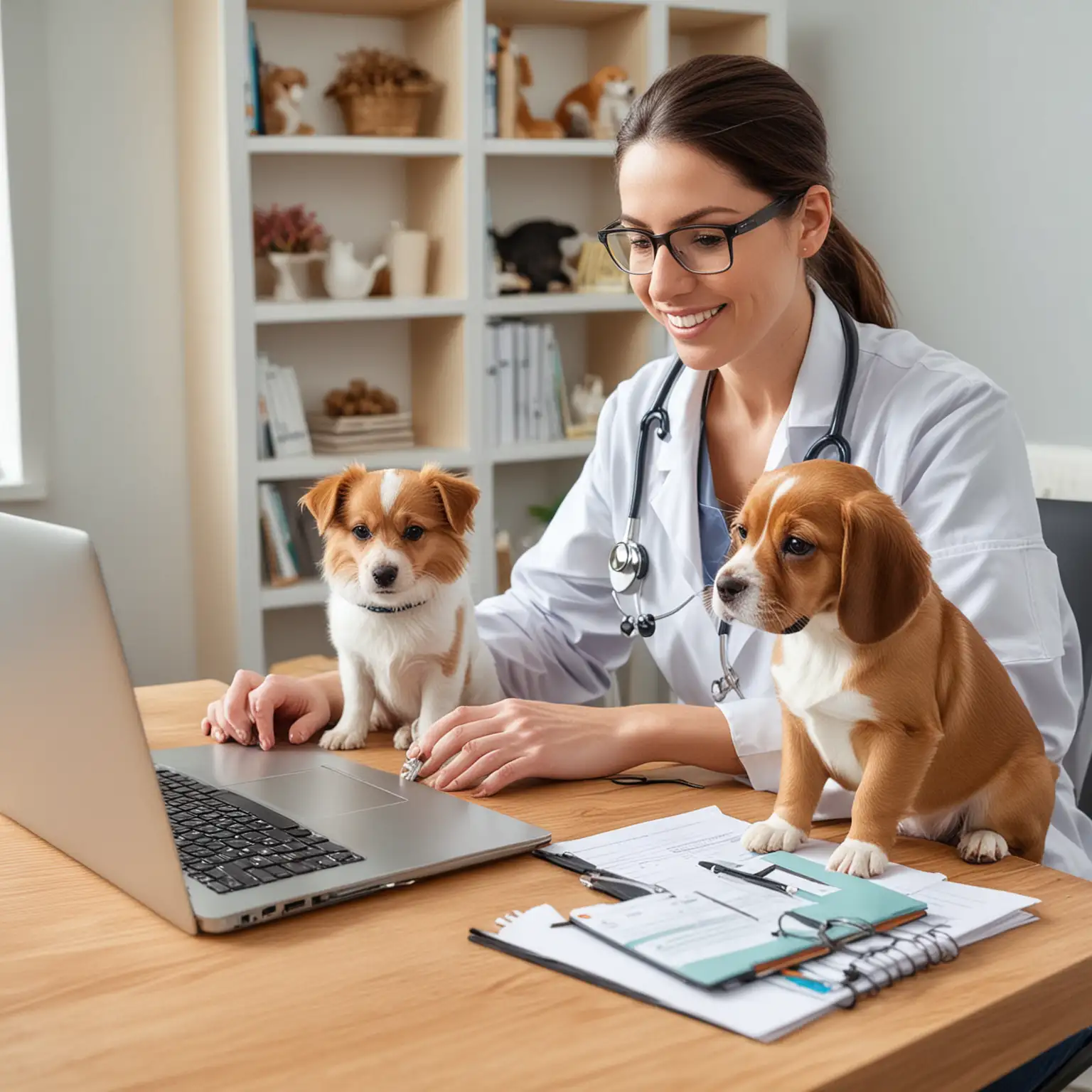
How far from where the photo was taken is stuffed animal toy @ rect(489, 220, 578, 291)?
11.8ft

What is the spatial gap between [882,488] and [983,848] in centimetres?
46

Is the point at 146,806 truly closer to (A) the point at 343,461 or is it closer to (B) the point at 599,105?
(A) the point at 343,461

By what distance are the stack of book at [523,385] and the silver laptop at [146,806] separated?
238 cm

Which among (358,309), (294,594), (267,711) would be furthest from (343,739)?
(358,309)

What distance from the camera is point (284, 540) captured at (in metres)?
3.26

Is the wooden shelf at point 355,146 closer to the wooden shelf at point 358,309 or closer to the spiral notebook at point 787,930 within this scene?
the wooden shelf at point 358,309

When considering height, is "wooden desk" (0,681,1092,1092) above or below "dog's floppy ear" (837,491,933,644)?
below

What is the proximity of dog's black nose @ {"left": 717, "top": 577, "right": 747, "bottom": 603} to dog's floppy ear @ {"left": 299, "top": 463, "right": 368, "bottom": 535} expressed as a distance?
47cm

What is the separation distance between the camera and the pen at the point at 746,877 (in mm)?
927

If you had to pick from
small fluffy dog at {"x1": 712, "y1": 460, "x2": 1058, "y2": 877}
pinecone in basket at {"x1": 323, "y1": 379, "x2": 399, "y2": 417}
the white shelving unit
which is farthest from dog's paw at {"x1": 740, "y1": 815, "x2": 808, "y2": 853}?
pinecone in basket at {"x1": 323, "y1": 379, "x2": 399, "y2": 417}

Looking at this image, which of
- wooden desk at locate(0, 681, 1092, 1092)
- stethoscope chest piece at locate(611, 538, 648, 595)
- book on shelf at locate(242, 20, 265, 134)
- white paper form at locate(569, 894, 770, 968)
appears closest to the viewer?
wooden desk at locate(0, 681, 1092, 1092)

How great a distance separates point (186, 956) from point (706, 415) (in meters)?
0.98

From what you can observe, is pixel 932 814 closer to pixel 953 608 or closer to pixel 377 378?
pixel 953 608

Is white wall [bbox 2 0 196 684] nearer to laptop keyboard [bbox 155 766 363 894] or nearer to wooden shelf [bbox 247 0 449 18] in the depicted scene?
wooden shelf [bbox 247 0 449 18]
